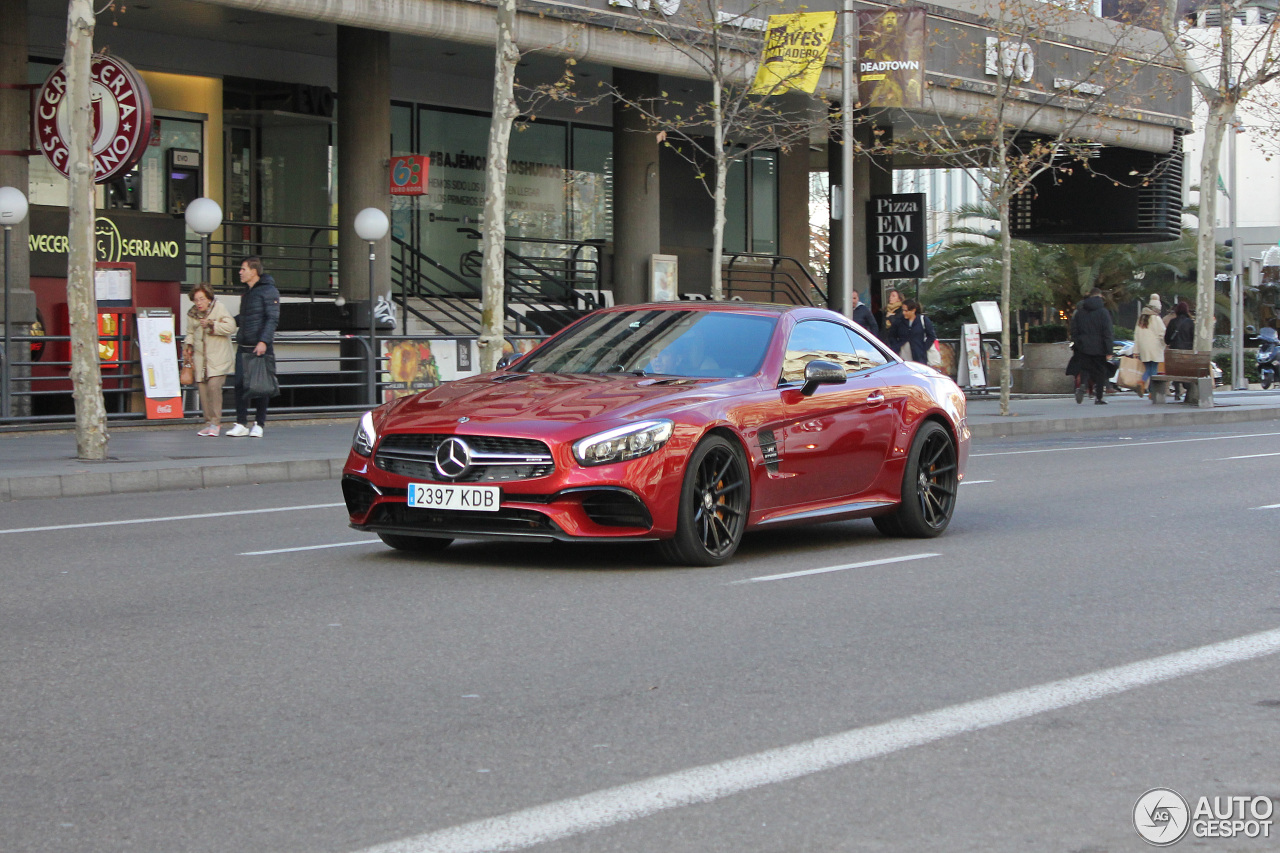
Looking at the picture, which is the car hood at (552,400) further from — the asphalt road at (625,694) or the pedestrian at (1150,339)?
the pedestrian at (1150,339)

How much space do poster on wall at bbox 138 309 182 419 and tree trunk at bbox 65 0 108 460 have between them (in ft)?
12.6

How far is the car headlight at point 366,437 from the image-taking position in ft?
29.2

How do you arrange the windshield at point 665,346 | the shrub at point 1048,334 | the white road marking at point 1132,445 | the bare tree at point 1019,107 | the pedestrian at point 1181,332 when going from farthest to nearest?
the shrub at point 1048,334 < the pedestrian at point 1181,332 < the bare tree at point 1019,107 < the white road marking at point 1132,445 < the windshield at point 665,346

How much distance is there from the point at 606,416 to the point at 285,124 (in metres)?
22.1

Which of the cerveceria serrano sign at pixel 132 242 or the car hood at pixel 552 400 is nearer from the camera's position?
the car hood at pixel 552 400

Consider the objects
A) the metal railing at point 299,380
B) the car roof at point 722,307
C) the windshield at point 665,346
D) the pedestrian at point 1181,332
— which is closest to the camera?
the windshield at point 665,346

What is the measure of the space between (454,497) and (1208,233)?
27738 millimetres

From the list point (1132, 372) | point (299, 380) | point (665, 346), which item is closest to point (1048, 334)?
point (1132, 372)

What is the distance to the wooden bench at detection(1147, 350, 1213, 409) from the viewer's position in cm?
3061

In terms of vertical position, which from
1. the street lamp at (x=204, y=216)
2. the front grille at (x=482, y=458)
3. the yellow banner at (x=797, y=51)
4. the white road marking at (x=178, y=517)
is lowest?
the white road marking at (x=178, y=517)

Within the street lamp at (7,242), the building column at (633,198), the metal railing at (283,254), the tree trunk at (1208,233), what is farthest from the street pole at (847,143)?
the street lamp at (7,242)

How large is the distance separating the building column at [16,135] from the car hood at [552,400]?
12352 millimetres

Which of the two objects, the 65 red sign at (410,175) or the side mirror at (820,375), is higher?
the 65 red sign at (410,175)

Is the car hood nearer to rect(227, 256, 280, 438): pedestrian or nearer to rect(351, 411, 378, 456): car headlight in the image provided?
rect(351, 411, 378, 456): car headlight
